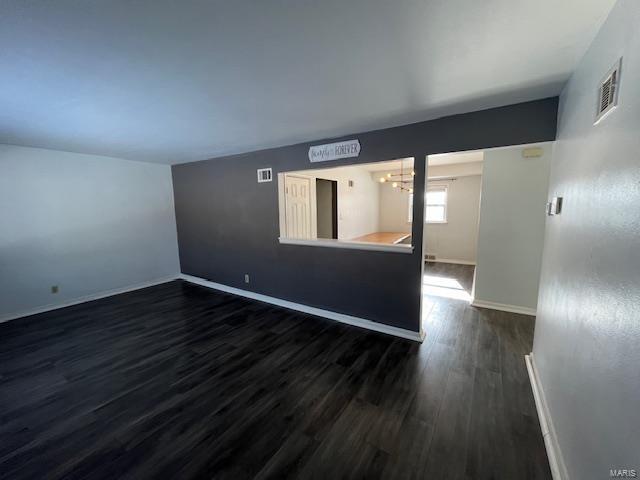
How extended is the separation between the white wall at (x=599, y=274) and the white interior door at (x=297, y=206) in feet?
10.9

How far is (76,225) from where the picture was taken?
4125 mm

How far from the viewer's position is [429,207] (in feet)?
22.5

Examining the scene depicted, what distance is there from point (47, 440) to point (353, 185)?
603 cm

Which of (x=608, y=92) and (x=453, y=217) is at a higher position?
(x=608, y=92)

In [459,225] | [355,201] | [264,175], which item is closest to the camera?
[264,175]

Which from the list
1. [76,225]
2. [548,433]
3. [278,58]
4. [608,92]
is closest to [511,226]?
[548,433]

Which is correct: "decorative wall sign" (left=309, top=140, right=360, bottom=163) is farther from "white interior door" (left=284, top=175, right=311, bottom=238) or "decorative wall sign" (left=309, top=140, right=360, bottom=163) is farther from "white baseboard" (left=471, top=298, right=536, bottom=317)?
"white baseboard" (left=471, top=298, right=536, bottom=317)

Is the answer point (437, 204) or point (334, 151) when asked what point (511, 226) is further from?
point (437, 204)

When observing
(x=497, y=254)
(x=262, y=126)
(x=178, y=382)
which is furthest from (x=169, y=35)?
(x=497, y=254)

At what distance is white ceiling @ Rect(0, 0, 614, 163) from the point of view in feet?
3.78

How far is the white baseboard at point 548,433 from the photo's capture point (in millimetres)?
1380

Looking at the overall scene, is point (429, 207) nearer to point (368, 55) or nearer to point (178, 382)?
point (368, 55)

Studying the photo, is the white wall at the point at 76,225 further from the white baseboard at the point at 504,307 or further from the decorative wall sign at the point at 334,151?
the white baseboard at the point at 504,307

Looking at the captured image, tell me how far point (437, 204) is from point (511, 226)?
3.33 metres
